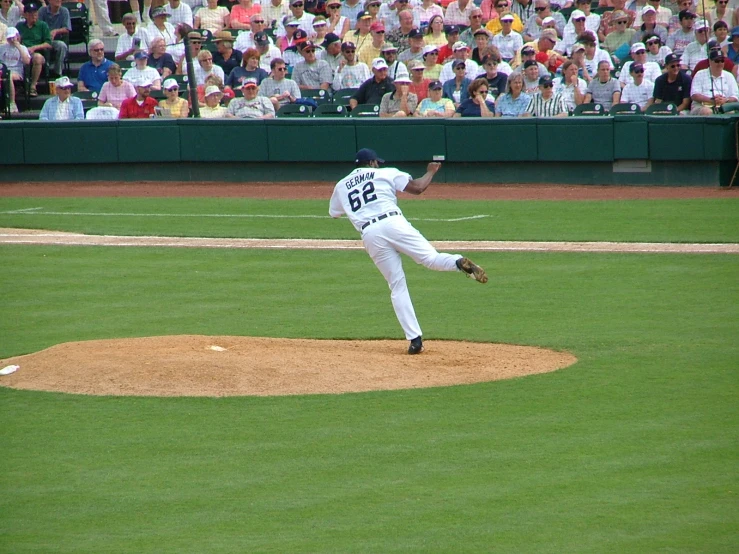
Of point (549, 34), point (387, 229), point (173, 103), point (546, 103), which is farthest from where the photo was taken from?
point (173, 103)

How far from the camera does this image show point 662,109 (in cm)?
1844

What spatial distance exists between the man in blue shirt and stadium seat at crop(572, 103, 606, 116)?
904 centimetres

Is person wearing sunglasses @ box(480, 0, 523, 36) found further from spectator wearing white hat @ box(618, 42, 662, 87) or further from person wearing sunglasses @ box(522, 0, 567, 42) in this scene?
spectator wearing white hat @ box(618, 42, 662, 87)

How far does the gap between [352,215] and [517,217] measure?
8.24 meters

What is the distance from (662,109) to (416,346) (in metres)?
11.0

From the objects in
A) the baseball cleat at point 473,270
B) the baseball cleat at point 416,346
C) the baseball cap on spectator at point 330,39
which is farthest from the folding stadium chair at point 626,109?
the baseball cleat at point 473,270

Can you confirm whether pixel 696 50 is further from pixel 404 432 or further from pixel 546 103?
pixel 404 432

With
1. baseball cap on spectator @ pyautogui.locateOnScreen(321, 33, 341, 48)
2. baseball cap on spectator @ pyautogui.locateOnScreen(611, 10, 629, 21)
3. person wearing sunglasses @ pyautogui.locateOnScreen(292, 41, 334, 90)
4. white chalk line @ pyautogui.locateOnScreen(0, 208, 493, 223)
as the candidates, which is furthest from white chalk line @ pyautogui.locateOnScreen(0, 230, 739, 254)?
baseball cap on spectator @ pyautogui.locateOnScreen(611, 10, 629, 21)

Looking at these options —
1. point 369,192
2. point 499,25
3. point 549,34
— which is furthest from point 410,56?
point 369,192

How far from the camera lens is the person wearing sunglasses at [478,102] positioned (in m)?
19.2

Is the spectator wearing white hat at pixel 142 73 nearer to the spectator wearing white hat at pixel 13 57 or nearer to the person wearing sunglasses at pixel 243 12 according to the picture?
the person wearing sunglasses at pixel 243 12

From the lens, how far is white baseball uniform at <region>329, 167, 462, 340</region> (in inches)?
342

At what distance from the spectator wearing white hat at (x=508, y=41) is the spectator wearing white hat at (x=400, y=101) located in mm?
1842

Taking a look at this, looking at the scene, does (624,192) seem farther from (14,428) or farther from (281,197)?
(14,428)
